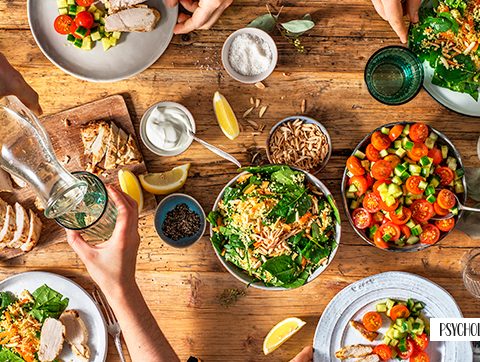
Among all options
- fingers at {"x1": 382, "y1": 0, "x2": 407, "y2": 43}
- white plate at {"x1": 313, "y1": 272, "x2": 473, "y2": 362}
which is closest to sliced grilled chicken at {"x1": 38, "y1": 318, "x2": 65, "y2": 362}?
white plate at {"x1": 313, "y1": 272, "x2": 473, "y2": 362}

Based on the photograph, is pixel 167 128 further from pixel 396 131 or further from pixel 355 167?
pixel 396 131

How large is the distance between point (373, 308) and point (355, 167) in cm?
71

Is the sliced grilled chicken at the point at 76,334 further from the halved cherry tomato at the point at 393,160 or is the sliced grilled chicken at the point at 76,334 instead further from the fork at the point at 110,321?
the halved cherry tomato at the point at 393,160

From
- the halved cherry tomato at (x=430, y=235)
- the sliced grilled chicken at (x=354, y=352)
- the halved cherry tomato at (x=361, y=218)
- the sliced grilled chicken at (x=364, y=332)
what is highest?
the halved cherry tomato at (x=361, y=218)

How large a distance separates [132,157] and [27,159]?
59cm

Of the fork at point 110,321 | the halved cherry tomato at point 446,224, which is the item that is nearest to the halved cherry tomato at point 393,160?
the halved cherry tomato at point 446,224

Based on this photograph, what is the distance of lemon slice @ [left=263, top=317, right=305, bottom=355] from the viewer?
275 cm

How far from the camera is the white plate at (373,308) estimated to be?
2.71 meters

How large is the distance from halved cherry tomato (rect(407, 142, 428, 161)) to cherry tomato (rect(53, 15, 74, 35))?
66.2 inches

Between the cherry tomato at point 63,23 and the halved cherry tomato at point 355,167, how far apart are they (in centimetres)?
145

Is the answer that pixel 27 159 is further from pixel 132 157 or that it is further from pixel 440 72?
pixel 440 72

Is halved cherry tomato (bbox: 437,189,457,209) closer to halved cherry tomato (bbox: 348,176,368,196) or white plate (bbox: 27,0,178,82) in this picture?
halved cherry tomato (bbox: 348,176,368,196)

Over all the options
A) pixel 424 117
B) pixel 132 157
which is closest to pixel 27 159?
pixel 132 157

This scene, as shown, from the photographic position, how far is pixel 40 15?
2707 millimetres
